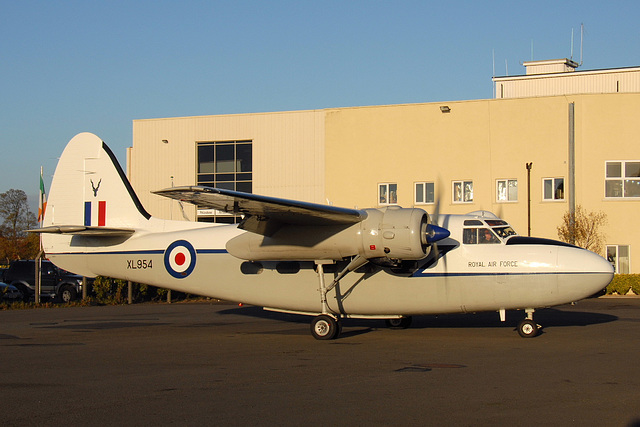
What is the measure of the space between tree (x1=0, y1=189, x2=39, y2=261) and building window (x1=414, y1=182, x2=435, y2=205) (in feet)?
185

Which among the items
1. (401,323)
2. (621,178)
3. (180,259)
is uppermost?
(621,178)

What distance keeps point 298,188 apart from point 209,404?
28.7 meters

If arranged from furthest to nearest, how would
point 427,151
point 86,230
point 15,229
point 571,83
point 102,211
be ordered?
1. point 15,229
2. point 571,83
3. point 427,151
4. point 102,211
5. point 86,230

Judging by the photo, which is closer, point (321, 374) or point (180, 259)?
point (321, 374)

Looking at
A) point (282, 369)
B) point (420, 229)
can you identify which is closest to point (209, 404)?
point (282, 369)

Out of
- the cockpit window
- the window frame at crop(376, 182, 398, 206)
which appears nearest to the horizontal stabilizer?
the cockpit window

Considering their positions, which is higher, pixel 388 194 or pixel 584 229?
pixel 388 194

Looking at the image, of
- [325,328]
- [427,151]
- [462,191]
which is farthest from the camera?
[427,151]

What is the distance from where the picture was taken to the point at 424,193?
3412 cm

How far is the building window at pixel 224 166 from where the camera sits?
37562mm

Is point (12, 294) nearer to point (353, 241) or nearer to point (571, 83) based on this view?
point (353, 241)

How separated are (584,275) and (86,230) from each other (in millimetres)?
11423

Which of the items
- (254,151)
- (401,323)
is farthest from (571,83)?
(401,323)

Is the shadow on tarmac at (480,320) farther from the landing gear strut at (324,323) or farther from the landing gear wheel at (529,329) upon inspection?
the landing gear wheel at (529,329)
